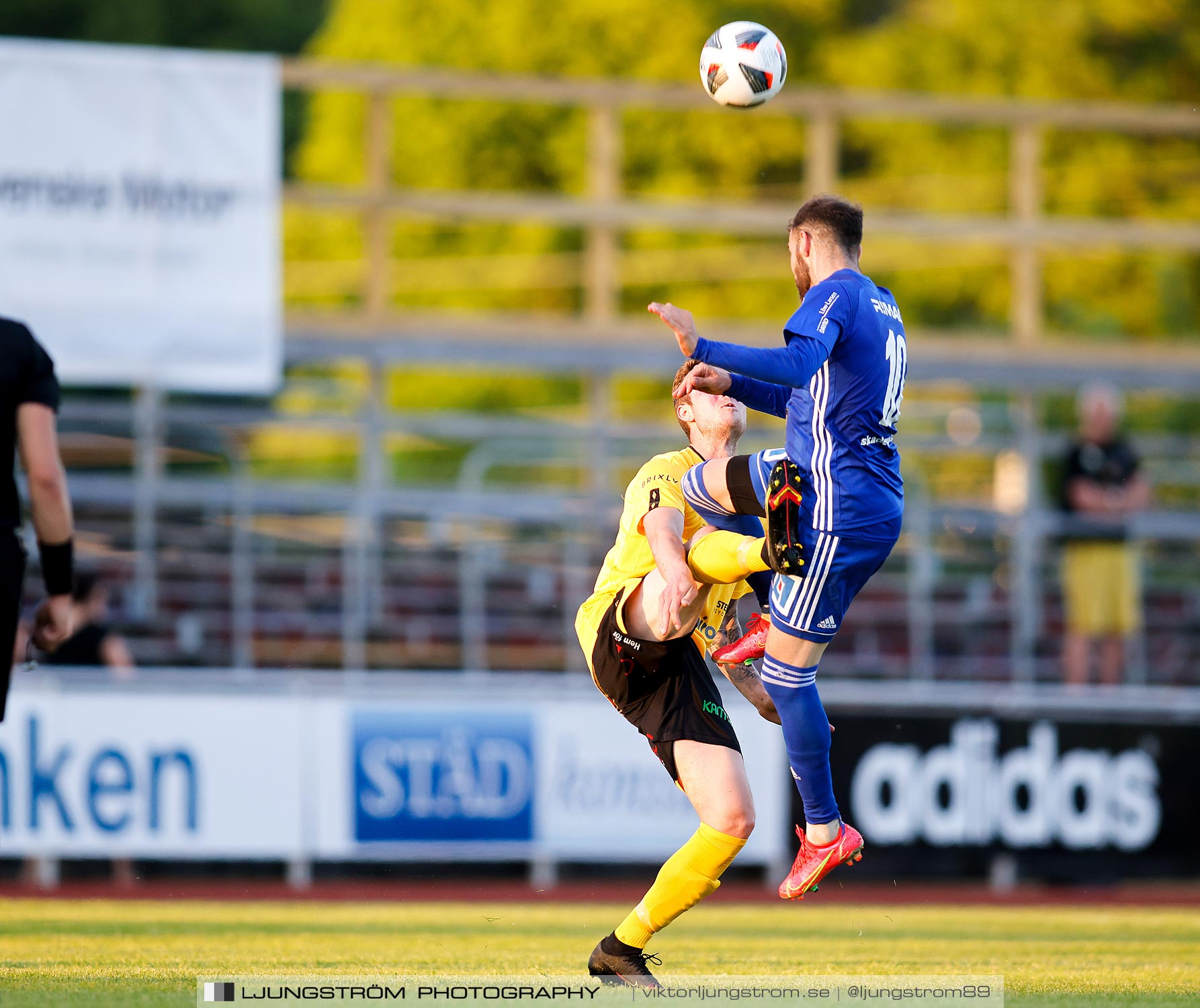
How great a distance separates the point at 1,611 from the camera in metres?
5.96

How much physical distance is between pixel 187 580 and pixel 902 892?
6550 mm

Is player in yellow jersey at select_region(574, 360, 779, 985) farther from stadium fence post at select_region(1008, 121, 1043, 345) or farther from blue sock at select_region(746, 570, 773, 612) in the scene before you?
stadium fence post at select_region(1008, 121, 1043, 345)

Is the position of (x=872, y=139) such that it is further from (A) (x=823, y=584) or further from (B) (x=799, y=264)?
(A) (x=823, y=584)

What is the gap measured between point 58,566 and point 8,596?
185 millimetres

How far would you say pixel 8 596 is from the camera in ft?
19.6

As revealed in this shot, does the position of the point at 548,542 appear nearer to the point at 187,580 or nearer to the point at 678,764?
the point at 187,580

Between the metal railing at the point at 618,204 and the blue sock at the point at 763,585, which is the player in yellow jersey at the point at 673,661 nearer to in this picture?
the blue sock at the point at 763,585

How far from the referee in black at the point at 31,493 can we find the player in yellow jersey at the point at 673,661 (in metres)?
2.09

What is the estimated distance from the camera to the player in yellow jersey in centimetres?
676

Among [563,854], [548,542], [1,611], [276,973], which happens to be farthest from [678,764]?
[548,542]

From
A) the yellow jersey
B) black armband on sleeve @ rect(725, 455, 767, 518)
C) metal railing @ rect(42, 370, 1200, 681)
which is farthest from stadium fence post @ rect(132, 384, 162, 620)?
black armband on sleeve @ rect(725, 455, 767, 518)

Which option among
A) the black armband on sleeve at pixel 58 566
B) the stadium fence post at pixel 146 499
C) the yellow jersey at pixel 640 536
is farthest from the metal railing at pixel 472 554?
the black armband on sleeve at pixel 58 566

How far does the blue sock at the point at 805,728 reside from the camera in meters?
6.87

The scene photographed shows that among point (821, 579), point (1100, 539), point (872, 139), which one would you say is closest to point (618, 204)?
point (1100, 539)
